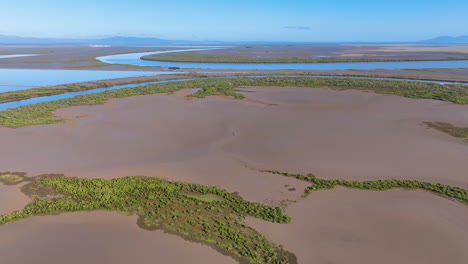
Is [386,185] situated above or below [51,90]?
below

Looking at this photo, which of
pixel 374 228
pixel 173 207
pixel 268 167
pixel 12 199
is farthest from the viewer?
pixel 268 167

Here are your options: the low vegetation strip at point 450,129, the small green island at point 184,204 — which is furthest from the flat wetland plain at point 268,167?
the low vegetation strip at point 450,129

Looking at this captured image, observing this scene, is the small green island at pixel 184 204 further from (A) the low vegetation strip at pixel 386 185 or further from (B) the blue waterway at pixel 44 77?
(B) the blue waterway at pixel 44 77

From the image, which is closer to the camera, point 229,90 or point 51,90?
point 229,90

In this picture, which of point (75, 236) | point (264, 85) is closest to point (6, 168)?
point (75, 236)

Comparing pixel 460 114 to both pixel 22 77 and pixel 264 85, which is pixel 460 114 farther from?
A: pixel 22 77

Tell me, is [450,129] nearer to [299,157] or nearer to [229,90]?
[299,157]

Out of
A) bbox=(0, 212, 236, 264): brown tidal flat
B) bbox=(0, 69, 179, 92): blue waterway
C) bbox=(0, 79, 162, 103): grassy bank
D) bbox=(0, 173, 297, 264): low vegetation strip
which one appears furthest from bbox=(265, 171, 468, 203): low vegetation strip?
bbox=(0, 69, 179, 92): blue waterway

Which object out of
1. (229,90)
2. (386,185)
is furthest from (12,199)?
(229,90)
